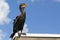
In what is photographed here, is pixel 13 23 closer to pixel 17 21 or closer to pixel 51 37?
pixel 17 21

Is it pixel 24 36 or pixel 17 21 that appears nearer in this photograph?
pixel 24 36

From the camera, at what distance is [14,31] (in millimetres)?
9516

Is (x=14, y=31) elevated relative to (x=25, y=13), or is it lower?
lower

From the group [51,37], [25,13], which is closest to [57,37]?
[51,37]

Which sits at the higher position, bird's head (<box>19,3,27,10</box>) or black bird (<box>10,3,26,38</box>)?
bird's head (<box>19,3,27,10</box>)

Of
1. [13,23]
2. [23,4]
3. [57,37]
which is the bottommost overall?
[57,37]

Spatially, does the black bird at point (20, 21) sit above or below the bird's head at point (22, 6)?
below

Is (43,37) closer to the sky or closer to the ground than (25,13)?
closer to the ground

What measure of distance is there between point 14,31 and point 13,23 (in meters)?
0.48

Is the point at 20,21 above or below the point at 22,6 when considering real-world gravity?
below

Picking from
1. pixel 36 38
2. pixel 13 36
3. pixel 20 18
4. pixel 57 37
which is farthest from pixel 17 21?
pixel 57 37

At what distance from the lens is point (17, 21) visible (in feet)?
31.9

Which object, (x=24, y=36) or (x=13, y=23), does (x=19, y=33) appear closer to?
(x=24, y=36)

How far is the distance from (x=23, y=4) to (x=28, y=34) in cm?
158
